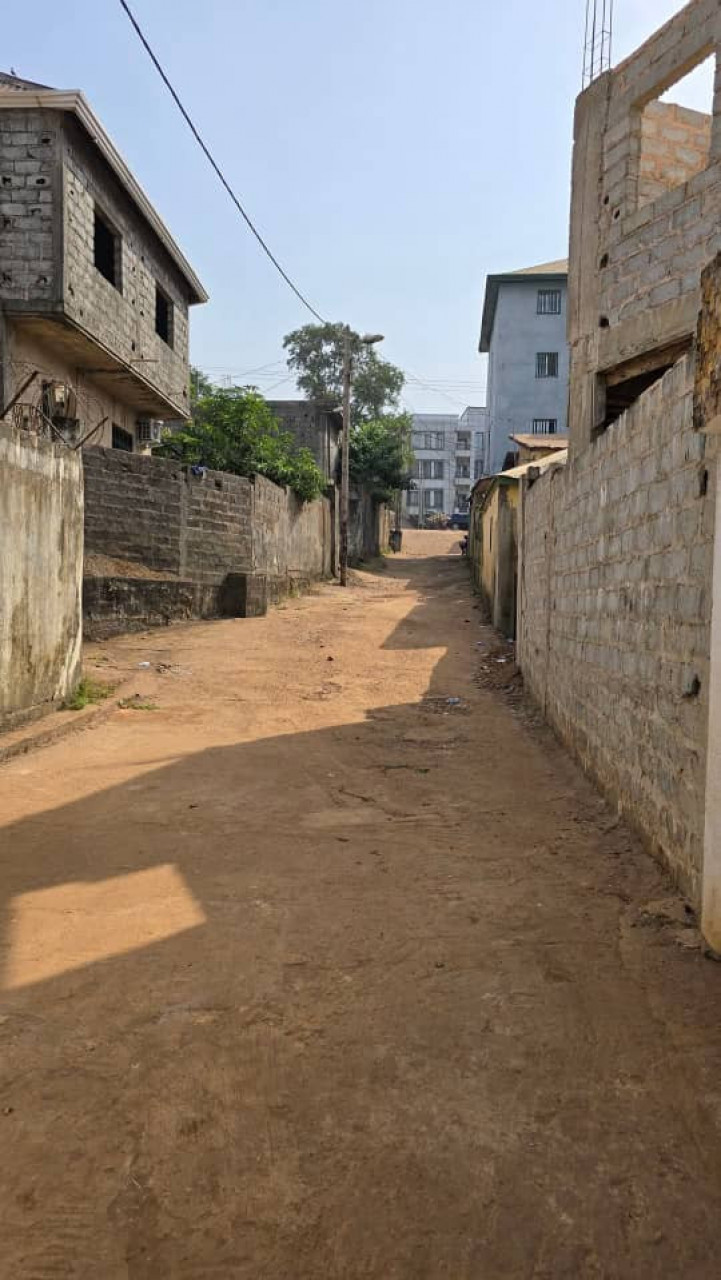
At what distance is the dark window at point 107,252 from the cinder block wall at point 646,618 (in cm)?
1127

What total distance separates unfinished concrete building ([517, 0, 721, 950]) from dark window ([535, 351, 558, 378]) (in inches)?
972

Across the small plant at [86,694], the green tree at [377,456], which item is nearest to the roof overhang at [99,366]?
the small plant at [86,694]

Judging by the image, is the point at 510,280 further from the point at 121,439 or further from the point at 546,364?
the point at 121,439

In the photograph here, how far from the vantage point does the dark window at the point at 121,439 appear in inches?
658

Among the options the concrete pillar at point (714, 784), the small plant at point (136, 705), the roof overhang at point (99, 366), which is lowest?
the small plant at point (136, 705)

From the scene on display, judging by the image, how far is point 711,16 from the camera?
652cm

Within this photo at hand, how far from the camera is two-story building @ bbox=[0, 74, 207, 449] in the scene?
12.0 meters

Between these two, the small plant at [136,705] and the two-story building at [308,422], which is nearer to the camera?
the small plant at [136,705]

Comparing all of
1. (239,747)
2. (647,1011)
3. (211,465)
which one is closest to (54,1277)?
(647,1011)

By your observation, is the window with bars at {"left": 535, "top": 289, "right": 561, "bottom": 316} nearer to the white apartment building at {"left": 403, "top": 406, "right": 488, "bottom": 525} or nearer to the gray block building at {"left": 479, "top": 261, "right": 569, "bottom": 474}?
the gray block building at {"left": 479, "top": 261, "right": 569, "bottom": 474}

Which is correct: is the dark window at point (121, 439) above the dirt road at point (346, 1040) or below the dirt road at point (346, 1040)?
above

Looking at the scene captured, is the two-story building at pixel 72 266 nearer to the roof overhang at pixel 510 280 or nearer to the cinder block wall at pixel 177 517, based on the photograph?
the cinder block wall at pixel 177 517

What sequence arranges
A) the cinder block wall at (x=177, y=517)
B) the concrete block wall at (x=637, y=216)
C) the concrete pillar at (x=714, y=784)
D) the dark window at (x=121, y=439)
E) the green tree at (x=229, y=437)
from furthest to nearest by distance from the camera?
the green tree at (x=229, y=437)
the dark window at (x=121, y=439)
the cinder block wall at (x=177, y=517)
the concrete block wall at (x=637, y=216)
the concrete pillar at (x=714, y=784)

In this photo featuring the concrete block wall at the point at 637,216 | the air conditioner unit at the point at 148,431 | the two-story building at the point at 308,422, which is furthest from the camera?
the two-story building at the point at 308,422
